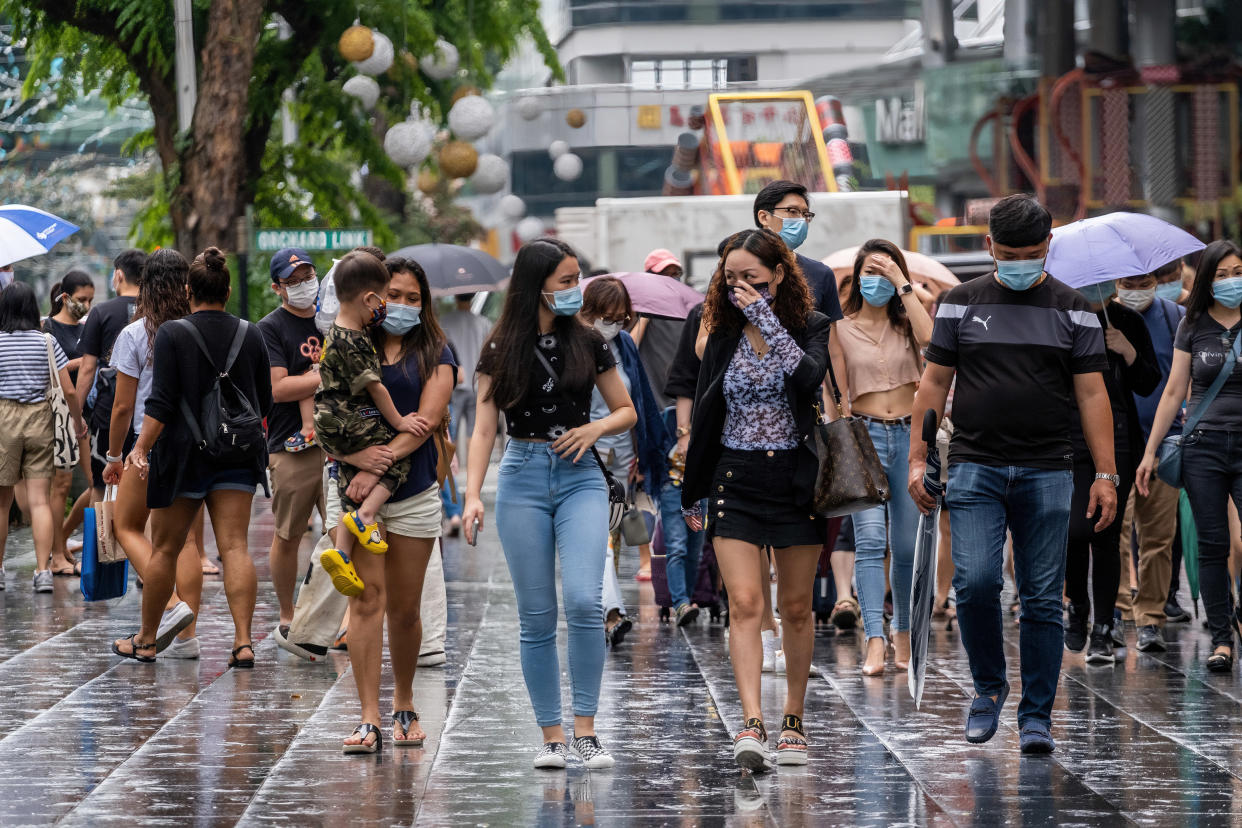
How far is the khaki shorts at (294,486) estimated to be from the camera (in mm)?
9367

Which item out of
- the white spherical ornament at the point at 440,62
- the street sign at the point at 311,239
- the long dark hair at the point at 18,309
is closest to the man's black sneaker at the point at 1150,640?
the long dark hair at the point at 18,309

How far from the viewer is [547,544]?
660cm

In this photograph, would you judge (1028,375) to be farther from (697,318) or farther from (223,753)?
(223,753)

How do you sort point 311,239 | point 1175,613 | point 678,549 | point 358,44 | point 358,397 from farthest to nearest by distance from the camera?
point 358,44
point 311,239
point 1175,613
point 678,549
point 358,397

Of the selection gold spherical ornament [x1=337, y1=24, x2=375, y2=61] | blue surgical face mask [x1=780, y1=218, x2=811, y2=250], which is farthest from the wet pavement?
gold spherical ornament [x1=337, y1=24, x2=375, y2=61]

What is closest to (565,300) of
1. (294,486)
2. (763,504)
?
(763,504)

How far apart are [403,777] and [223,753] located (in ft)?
2.69

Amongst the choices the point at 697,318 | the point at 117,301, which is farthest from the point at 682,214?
the point at 697,318

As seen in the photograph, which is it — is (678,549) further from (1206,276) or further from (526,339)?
(526,339)

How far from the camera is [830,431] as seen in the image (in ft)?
22.0

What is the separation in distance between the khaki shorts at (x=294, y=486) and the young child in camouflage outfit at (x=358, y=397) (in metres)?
2.57

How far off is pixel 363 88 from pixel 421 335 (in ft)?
41.9

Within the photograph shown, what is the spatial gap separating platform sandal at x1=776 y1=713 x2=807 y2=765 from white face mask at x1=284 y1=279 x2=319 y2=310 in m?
3.62

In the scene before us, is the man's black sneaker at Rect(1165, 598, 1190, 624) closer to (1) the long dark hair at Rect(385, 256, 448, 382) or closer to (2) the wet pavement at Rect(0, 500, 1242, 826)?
(2) the wet pavement at Rect(0, 500, 1242, 826)
